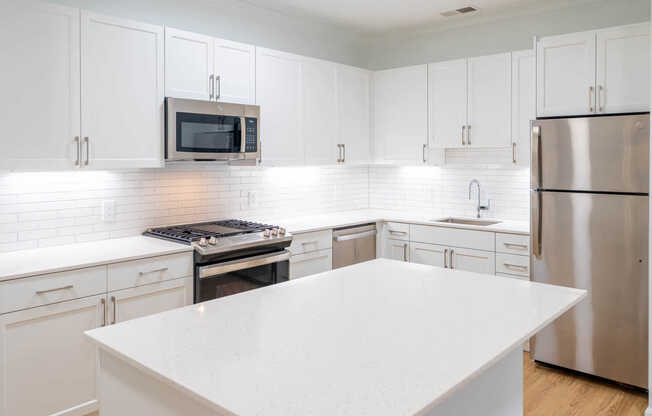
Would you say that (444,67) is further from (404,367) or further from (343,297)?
(404,367)

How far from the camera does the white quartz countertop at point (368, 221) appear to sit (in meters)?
3.97

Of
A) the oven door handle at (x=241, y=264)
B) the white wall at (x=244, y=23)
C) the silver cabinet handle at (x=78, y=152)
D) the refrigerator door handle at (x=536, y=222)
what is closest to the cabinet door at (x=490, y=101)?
the refrigerator door handle at (x=536, y=222)

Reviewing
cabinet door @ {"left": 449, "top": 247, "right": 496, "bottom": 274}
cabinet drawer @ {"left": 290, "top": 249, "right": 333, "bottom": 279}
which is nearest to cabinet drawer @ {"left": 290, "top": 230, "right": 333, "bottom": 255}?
cabinet drawer @ {"left": 290, "top": 249, "right": 333, "bottom": 279}

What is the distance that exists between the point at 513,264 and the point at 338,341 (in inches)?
107

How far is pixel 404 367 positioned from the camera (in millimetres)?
1323

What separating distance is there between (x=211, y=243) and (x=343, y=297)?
1404 millimetres

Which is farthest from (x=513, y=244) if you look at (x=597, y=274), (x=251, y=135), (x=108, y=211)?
(x=108, y=211)

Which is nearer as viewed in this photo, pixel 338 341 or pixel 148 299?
pixel 338 341

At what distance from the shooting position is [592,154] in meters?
3.24

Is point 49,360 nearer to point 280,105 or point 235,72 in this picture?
point 235,72

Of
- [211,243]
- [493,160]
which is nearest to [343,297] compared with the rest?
[211,243]

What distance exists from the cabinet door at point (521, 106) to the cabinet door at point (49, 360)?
10.3ft

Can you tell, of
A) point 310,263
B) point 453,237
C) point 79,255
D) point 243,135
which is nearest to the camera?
point 79,255

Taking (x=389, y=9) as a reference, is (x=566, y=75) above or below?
below
